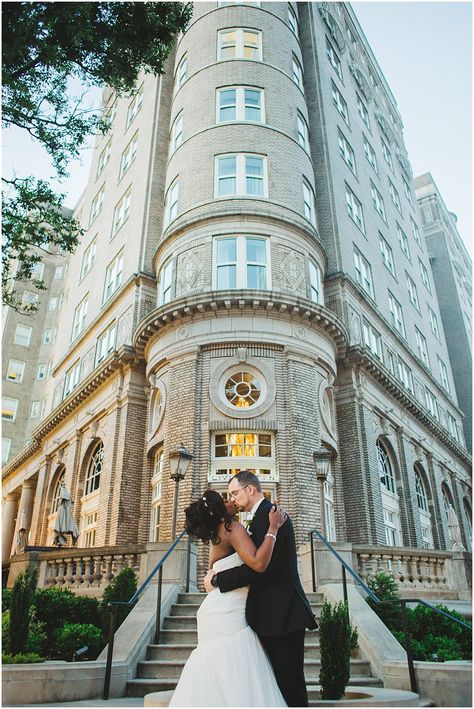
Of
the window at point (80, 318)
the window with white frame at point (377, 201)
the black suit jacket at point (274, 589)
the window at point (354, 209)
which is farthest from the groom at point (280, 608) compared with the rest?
the window with white frame at point (377, 201)

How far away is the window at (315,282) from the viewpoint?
2234 centimetres

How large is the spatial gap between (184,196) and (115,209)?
34.8 ft

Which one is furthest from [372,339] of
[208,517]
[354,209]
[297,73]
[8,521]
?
[8,521]

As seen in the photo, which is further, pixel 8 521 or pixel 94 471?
pixel 8 521

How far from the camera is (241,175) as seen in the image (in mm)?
22625

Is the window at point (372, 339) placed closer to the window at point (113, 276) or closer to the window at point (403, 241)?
the window at point (113, 276)

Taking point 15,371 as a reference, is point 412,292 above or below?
above

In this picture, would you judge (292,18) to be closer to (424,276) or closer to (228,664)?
(424,276)

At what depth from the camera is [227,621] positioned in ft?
15.9

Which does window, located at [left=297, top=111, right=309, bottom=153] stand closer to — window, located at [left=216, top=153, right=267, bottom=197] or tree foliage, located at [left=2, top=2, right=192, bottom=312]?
window, located at [left=216, top=153, right=267, bottom=197]

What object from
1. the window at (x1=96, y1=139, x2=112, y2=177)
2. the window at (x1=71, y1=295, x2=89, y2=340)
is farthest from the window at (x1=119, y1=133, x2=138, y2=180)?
the window at (x1=71, y1=295, x2=89, y2=340)

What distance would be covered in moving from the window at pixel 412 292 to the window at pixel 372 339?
10381 mm

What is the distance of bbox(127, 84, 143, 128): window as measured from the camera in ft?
112

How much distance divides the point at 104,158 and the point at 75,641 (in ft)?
115
